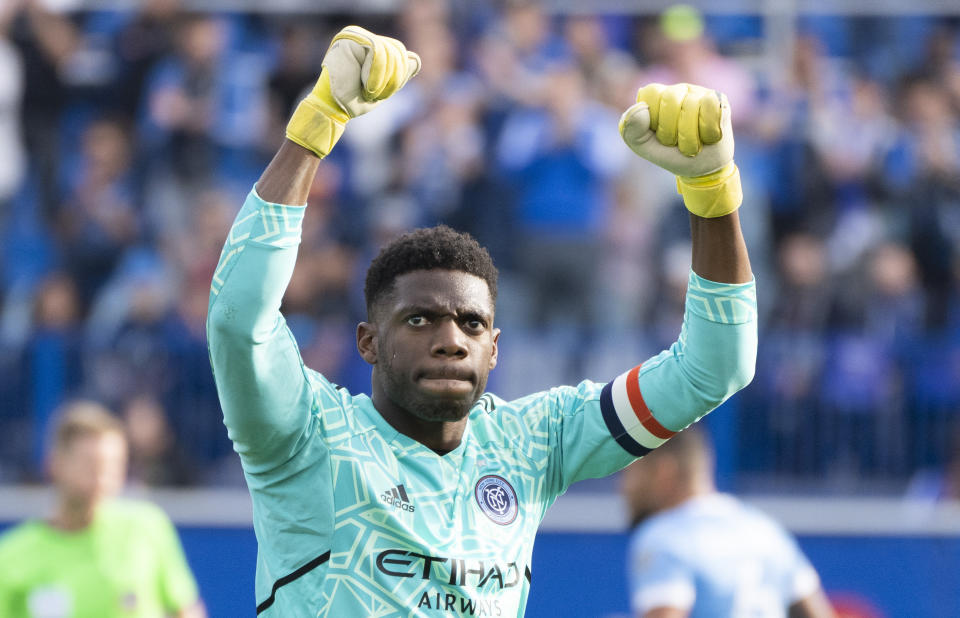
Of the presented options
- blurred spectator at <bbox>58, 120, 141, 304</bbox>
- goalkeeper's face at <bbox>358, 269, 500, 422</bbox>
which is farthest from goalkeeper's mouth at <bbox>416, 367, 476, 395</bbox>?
blurred spectator at <bbox>58, 120, 141, 304</bbox>

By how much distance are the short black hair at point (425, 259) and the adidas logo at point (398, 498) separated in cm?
47

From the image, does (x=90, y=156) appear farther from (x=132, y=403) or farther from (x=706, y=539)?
(x=706, y=539)

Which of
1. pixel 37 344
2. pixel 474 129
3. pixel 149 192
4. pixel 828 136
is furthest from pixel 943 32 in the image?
pixel 37 344

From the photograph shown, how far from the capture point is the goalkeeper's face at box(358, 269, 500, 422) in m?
3.22

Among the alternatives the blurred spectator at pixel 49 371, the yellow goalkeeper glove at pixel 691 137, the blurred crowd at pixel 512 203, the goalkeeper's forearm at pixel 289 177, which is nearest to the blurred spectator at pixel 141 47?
the blurred crowd at pixel 512 203

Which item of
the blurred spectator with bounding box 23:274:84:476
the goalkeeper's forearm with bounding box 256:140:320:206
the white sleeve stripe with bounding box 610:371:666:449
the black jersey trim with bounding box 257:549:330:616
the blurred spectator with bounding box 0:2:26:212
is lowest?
the blurred spectator with bounding box 23:274:84:476

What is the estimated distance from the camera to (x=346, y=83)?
3.06m

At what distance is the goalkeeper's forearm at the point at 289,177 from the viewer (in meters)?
3.01

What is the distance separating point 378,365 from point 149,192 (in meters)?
6.23

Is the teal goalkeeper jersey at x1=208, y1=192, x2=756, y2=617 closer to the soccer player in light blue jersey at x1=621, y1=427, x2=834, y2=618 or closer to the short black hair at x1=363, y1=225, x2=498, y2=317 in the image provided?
the short black hair at x1=363, y1=225, x2=498, y2=317

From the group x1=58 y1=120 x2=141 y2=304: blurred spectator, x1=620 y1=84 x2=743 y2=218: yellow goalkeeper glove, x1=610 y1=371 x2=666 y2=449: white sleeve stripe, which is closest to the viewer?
x1=620 y1=84 x2=743 y2=218: yellow goalkeeper glove

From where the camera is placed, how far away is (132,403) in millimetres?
8273

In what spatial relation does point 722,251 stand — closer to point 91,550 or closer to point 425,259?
point 425,259

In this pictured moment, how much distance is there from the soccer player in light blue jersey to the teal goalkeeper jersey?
1.79 meters
